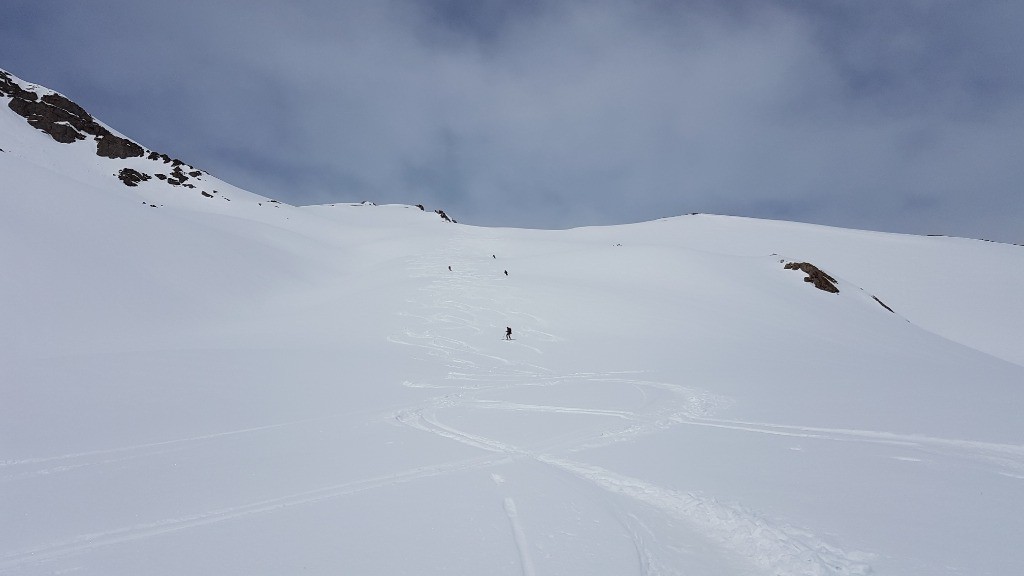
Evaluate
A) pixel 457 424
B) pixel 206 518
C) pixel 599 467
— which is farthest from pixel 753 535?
pixel 206 518

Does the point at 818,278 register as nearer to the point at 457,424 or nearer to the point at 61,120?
the point at 457,424

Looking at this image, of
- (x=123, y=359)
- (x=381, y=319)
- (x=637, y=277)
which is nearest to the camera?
(x=123, y=359)

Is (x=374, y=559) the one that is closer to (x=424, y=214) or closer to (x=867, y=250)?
(x=867, y=250)

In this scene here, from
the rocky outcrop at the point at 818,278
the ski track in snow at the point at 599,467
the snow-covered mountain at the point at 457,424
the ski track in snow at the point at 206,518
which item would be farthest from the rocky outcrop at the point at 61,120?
the rocky outcrop at the point at 818,278

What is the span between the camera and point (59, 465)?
20.4 ft

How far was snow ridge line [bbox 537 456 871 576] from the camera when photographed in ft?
12.9

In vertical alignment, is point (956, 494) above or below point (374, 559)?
above

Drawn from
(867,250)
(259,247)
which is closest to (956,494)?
(259,247)

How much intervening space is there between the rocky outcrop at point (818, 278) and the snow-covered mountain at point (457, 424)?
344cm

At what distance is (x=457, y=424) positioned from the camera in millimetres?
8688

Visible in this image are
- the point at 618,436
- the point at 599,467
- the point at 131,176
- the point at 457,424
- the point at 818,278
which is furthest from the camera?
the point at 131,176

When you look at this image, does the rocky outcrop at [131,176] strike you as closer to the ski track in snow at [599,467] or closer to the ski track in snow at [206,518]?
the ski track in snow at [599,467]

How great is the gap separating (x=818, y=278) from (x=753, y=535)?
3672cm

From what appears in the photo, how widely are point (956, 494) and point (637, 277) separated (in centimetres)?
2848
